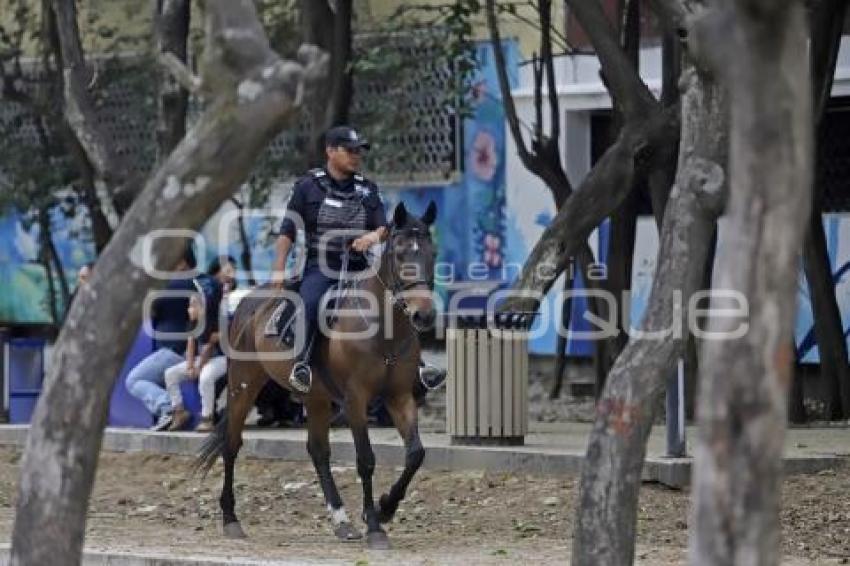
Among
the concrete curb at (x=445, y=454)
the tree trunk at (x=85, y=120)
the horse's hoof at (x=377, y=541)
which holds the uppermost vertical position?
the tree trunk at (x=85, y=120)

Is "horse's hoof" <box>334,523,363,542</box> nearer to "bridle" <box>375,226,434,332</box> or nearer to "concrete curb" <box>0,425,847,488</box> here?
"bridle" <box>375,226,434,332</box>

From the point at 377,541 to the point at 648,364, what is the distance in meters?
4.04

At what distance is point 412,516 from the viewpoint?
1825cm

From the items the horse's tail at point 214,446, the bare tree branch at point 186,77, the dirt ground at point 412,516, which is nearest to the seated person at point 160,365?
the dirt ground at point 412,516

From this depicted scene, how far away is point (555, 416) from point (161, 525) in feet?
23.8

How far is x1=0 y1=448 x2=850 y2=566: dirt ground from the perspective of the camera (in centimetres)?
1567

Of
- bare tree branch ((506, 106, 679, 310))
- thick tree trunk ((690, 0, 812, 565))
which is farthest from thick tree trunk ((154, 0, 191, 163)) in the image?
thick tree trunk ((690, 0, 812, 565))

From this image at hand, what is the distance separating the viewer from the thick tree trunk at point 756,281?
811cm

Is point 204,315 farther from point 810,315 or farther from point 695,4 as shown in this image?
point 695,4

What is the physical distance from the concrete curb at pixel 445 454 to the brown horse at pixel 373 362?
6.63 feet

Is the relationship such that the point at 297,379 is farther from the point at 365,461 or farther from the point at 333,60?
the point at 333,60

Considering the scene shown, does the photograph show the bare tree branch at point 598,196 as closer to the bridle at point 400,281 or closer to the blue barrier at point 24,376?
the bridle at point 400,281

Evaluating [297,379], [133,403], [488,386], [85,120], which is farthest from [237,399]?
[85,120]

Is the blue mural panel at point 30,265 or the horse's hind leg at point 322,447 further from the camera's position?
the blue mural panel at point 30,265
